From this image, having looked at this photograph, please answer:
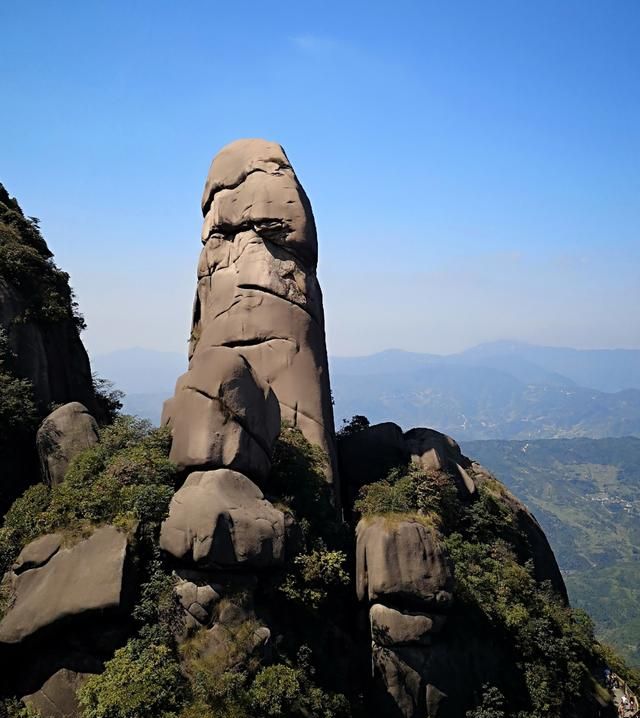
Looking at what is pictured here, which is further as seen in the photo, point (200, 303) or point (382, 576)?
point (200, 303)

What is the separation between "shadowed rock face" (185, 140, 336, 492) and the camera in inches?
839

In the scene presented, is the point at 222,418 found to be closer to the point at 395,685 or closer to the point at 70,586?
the point at 70,586

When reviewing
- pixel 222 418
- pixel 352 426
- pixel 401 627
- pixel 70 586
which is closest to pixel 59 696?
pixel 70 586

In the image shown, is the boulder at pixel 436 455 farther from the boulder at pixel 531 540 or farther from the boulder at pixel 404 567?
the boulder at pixel 404 567

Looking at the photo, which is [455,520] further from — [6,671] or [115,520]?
[6,671]

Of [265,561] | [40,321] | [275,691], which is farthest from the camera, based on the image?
[40,321]

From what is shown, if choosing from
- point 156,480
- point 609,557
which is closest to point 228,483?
point 156,480

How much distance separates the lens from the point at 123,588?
1409cm

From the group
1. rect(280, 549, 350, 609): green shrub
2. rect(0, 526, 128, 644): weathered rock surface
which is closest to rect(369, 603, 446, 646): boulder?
rect(280, 549, 350, 609): green shrub

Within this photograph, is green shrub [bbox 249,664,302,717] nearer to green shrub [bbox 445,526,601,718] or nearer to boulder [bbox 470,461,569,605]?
green shrub [bbox 445,526,601,718]

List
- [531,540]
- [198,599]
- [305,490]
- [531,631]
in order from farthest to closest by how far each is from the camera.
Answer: [531,540] < [531,631] < [305,490] < [198,599]

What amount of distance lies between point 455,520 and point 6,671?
14325 mm

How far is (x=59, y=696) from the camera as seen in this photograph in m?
13.2

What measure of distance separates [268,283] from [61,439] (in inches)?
342
